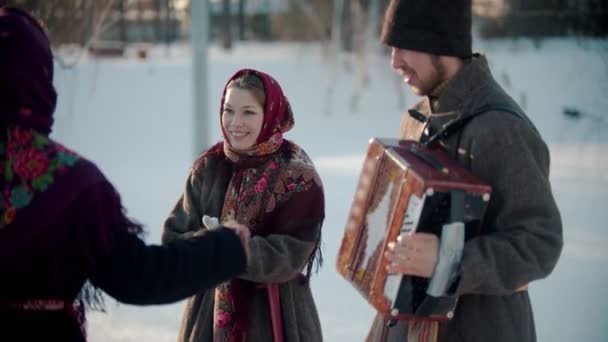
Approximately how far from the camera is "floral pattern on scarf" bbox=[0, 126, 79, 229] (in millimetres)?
1557

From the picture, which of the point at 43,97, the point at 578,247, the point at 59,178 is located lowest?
the point at 578,247

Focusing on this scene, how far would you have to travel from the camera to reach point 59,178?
1580 mm

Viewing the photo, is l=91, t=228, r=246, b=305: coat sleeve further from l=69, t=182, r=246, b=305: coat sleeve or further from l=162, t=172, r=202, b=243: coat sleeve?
l=162, t=172, r=202, b=243: coat sleeve

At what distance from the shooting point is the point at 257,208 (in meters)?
2.48

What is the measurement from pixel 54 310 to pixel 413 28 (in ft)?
4.11

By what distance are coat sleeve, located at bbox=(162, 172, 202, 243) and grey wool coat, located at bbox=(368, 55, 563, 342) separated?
97 cm

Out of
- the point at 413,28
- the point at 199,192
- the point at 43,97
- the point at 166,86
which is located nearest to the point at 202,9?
the point at 199,192

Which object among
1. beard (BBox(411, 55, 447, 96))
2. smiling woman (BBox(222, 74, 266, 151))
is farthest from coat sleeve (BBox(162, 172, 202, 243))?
beard (BBox(411, 55, 447, 96))

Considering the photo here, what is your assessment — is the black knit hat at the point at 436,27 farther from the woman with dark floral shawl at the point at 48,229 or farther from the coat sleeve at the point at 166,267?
the woman with dark floral shawl at the point at 48,229

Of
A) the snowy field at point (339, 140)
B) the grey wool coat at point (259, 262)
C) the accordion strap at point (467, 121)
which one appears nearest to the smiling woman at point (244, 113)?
the grey wool coat at point (259, 262)

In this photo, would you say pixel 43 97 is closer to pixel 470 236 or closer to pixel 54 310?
pixel 54 310

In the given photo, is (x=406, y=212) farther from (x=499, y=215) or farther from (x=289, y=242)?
(x=289, y=242)

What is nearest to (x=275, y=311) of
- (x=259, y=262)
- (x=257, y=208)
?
(x=259, y=262)

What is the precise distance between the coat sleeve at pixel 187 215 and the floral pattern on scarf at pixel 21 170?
96cm
